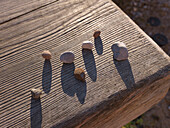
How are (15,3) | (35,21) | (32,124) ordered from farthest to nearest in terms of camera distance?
(15,3), (35,21), (32,124)

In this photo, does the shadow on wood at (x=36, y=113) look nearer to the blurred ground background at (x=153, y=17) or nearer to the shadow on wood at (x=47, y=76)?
the shadow on wood at (x=47, y=76)

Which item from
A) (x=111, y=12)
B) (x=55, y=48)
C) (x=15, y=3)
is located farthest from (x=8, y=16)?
(x=111, y=12)

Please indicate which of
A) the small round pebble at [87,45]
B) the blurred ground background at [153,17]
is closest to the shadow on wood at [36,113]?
the small round pebble at [87,45]

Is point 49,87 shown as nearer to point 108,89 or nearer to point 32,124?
point 32,124

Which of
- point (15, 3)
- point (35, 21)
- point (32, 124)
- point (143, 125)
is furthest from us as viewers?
point (143, 125)

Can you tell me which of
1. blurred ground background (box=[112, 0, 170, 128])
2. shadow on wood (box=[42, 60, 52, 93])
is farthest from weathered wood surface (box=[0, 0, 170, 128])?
blurred ground background (box=[112, 0, 170, 128])

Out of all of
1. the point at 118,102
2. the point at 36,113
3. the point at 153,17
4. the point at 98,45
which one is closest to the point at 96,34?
the point at 98,45
